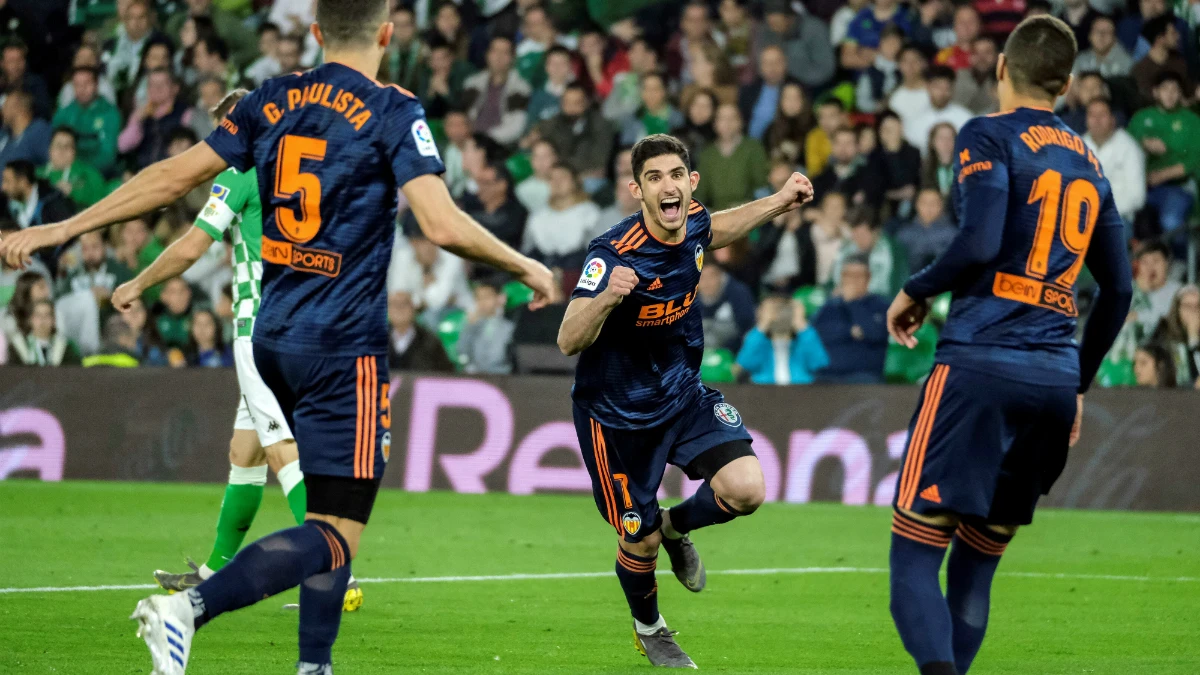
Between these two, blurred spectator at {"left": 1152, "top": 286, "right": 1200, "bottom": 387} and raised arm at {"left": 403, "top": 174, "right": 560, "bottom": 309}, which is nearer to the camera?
raised arm at {"left": 403, "top": 174, "right": 560, "bottom": 309}

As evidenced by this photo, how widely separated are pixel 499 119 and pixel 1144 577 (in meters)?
10.1

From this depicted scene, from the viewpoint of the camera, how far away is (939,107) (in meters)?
16.0

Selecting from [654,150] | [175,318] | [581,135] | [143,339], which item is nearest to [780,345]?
[581,135]

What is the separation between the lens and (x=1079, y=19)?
16578 millimetres

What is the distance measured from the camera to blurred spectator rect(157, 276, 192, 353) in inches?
614

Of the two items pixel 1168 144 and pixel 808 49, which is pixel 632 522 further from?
pixel 808 49

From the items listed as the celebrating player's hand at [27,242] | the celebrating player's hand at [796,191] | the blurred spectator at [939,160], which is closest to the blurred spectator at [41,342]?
the blurred spectator at [939,160]

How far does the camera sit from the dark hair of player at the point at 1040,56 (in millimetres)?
4977

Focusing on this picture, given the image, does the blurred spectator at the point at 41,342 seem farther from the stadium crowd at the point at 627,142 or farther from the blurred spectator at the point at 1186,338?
the blurred spectator at the point at 1186,338

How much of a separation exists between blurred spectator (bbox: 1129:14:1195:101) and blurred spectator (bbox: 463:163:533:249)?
21.4ft

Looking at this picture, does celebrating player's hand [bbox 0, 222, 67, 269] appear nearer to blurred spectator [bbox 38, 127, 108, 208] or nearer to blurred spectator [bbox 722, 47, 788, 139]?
blurred spectator [bbox 722, 47, 788, 139]

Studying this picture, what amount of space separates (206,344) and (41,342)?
5.62 feet

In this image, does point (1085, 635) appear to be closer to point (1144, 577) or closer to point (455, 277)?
point (1144, 577)

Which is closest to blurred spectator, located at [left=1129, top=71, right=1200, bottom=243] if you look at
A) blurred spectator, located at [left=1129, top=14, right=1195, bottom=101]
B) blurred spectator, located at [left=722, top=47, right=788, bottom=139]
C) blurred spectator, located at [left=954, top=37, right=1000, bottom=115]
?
blurred spectator, located at [left=1129, top=14, right=1195, bottom=101]
